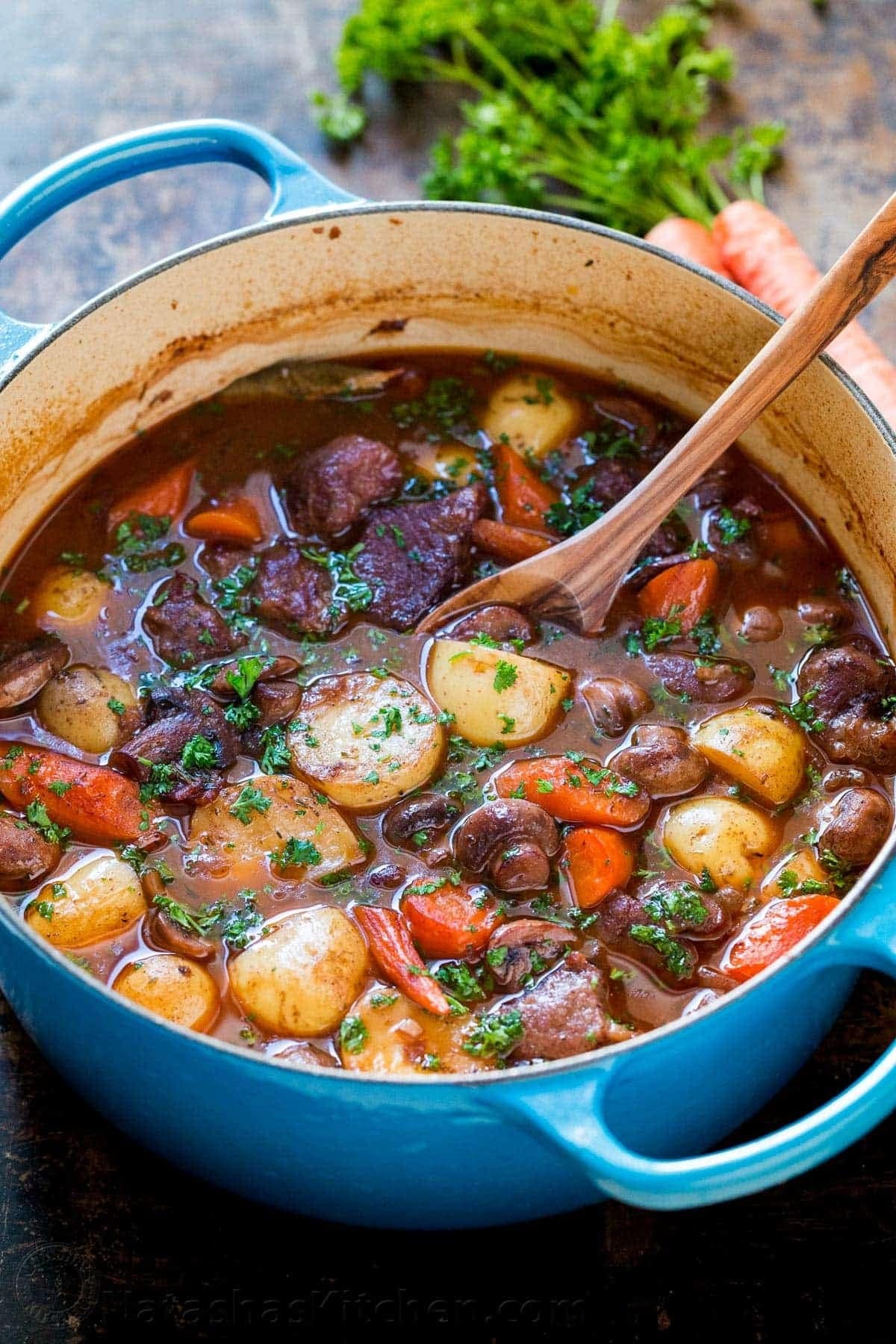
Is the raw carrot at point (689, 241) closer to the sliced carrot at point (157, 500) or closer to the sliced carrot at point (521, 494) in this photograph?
the sliced carrot at point (521, 494)

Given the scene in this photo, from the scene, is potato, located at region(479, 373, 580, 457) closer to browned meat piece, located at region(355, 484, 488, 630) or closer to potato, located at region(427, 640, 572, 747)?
browned meat piece, located at region(355, 484, 488, 630)

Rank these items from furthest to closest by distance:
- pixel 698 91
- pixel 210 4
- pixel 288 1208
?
1. pixel 210 4
2. pixel 698 91
3. pixel 288 1208

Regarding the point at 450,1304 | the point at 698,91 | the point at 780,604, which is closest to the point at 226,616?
the point at 780,604

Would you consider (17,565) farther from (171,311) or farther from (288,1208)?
(288,1208)

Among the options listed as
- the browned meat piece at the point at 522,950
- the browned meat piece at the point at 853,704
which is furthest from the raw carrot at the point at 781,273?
the browned meat piece at the point at 522,950

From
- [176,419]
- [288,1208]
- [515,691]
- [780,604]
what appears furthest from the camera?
[176,419]

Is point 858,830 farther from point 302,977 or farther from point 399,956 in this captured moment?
point 302,977

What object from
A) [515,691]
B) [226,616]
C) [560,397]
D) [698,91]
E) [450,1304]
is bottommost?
[450,1304]
